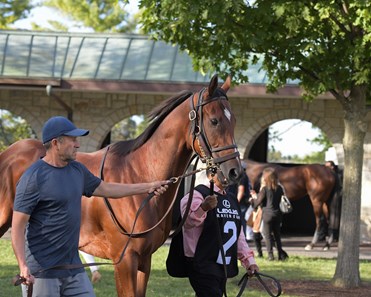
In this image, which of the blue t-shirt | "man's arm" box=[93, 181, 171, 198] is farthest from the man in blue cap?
"man's arm" box=[93, 181, 171, 198]

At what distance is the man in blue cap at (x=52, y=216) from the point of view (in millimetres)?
4852

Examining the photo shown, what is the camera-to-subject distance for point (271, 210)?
14.2m

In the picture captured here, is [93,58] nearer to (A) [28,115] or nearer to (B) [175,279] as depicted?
(A) [28,115]

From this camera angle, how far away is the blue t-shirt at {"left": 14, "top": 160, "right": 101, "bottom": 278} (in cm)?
486

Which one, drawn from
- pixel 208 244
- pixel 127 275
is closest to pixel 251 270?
pixel 208 244

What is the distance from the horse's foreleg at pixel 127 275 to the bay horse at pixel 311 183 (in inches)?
463

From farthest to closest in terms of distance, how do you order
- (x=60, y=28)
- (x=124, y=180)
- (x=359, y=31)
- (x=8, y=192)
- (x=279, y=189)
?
1. (x=60, y=28)
2. (x=279, y=189)
3. (x=359, y=31)
4. (x=8, y=192)
5. (x=124, y=180)

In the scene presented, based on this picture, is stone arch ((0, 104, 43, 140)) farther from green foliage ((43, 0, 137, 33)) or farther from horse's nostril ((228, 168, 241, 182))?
green foliage ((43, 0, 137, 33))

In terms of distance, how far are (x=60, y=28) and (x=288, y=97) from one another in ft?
76.5

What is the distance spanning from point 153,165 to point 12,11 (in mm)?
28024

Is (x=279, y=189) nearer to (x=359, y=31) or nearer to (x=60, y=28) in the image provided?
(x=359, y=31)

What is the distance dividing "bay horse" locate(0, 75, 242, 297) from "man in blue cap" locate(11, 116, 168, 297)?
106cm

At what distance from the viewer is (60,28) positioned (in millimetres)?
39469

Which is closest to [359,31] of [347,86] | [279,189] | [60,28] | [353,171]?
[347,86]
